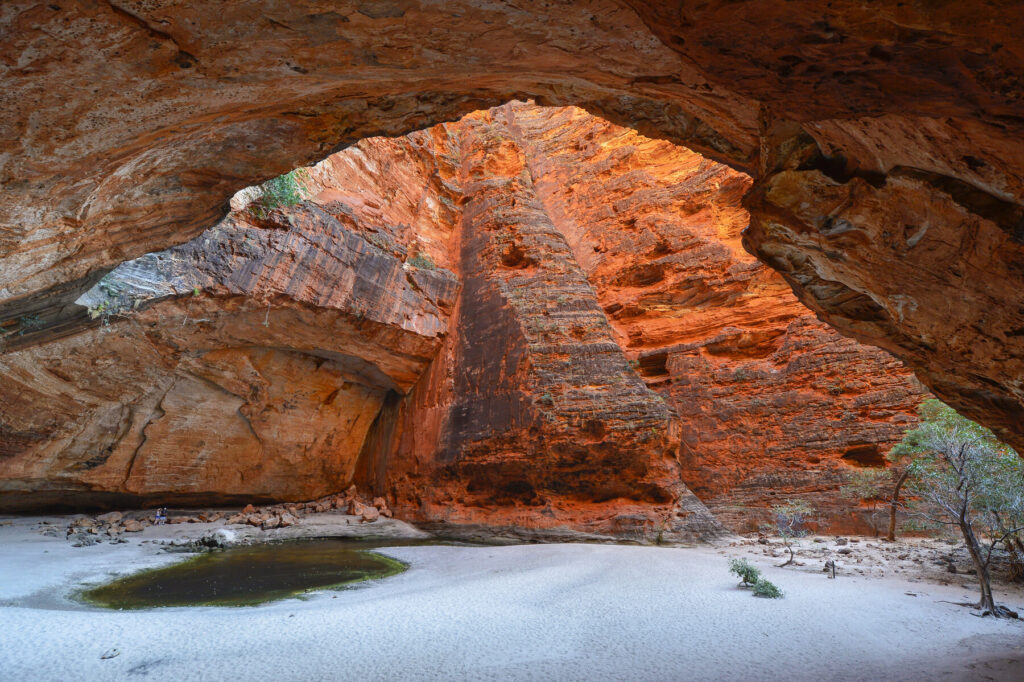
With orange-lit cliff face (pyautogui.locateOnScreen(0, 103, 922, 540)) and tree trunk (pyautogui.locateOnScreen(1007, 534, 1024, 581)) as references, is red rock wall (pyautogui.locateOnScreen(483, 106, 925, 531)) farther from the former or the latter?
tree trunk (pyautogui.locateOnScreen(1007, 534, 1024, 581))

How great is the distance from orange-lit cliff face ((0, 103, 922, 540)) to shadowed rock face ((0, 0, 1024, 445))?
6839 millimetres

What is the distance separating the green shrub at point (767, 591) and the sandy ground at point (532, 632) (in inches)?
4.5

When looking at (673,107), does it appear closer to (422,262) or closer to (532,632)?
(532,632)

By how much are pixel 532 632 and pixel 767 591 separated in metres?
3.43

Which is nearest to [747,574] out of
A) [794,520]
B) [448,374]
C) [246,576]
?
[794,520]

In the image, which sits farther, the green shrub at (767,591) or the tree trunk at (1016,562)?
the tree trunk at (1016,562)

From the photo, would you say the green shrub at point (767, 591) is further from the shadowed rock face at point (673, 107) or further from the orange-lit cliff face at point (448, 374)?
the orange-lit cliff face at point (448, 374)

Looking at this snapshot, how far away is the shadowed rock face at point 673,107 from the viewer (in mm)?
2213

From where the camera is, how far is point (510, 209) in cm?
1659

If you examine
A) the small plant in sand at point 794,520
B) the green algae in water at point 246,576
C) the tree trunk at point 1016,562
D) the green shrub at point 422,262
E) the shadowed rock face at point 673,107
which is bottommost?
the green algae in water at point 246,576

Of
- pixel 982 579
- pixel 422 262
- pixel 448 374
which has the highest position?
pixel 422 262

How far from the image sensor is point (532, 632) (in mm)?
5039

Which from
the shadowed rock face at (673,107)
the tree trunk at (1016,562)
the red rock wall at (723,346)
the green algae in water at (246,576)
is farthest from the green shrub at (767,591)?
the red rock wall at (723,346)

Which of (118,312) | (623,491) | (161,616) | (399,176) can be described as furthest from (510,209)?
(161,616)
